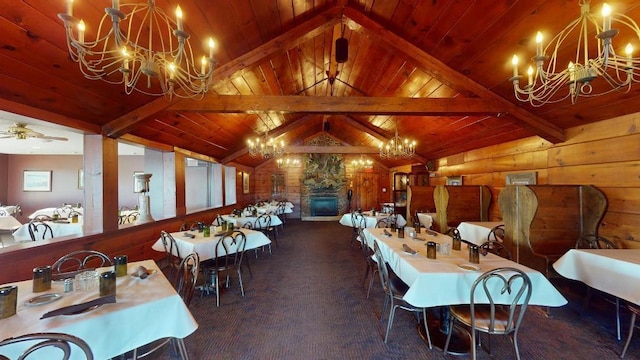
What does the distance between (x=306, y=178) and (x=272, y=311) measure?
7467 mm

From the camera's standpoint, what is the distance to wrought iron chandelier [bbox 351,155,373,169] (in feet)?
32.2

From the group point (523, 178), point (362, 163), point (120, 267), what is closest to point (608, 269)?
point (523, 178)

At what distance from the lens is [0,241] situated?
14.6 feet

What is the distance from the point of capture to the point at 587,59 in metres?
1.47

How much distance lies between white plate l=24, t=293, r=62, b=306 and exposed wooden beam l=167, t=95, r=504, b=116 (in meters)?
2.35

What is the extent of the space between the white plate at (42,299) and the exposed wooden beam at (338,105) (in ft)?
7.69

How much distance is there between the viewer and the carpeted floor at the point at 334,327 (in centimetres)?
207

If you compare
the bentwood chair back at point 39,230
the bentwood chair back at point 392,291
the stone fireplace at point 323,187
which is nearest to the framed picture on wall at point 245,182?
the stone fireplace at point 323,187

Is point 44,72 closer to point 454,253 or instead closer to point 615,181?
point 454,253

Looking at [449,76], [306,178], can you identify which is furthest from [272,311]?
[306,178]

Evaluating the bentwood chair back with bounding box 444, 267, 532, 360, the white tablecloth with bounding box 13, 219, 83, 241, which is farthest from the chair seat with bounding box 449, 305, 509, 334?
the white tablecloth with bounding box 13, 219, 83, 241

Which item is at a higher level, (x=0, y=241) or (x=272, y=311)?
(x=0, y=241)

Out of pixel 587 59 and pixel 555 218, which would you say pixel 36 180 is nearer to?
pixel 587 59

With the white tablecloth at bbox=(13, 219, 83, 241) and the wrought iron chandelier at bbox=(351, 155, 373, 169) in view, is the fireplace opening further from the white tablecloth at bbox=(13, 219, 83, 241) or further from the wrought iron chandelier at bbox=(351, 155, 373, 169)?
the white tablecloth at bbox=(13, 219, 83, 241)
